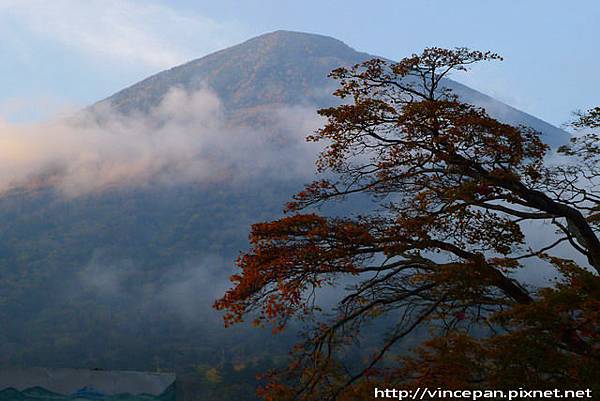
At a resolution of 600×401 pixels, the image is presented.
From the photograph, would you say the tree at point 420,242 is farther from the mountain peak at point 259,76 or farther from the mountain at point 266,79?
the mountain peak at point 259,76

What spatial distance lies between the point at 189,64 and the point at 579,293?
202 m

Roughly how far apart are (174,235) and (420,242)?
433 feet

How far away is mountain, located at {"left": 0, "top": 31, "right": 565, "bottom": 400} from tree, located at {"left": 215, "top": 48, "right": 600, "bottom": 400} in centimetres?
4474

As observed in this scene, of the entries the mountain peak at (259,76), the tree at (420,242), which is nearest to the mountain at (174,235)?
the mountain peak at (259,76)

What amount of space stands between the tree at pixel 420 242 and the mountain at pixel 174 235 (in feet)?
147

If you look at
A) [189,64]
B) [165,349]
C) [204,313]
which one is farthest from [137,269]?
[189,64]

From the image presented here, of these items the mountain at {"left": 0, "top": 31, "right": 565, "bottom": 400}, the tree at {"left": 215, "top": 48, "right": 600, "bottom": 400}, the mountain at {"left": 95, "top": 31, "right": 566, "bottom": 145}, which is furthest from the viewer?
the mountain at {"left": 95, "top": 31, "right": 566, "bottom": 145}

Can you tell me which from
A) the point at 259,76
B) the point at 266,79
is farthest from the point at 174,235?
the point at 259,76

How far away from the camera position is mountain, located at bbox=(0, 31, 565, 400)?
83438mm

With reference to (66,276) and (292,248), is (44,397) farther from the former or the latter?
(66,276)

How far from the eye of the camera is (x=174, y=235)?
135 meters

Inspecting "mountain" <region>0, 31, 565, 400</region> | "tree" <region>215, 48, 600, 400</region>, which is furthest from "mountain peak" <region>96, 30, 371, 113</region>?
"tree" <region>215, 48, 600, 400</region>

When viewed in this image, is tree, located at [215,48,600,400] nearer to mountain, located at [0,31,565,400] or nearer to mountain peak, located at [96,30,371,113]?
mountain, located at [0,31,565,400]

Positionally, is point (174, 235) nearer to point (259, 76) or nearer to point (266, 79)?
point (266, 79)
